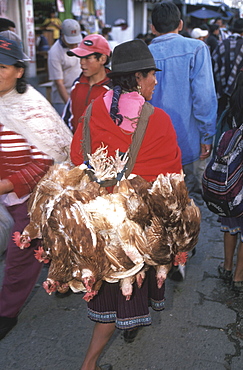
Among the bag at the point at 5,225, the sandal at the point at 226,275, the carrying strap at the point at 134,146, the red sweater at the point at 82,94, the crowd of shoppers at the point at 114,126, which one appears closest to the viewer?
the carrying strap at the point at 134,146

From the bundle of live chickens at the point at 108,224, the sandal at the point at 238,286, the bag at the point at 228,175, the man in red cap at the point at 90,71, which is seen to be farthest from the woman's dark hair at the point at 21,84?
the sandal at the point at 238,286

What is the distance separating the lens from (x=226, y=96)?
5.82 meters

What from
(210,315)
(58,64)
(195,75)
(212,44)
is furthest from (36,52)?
(210,315)

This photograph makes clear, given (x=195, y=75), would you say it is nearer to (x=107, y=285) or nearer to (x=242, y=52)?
(x=107, y=285)

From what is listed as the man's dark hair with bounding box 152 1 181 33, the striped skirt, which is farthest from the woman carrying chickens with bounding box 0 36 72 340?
the man's dark hair with bounding box 152 1 181 33

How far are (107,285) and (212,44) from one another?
724 cm

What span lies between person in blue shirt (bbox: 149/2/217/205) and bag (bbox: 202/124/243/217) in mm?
525

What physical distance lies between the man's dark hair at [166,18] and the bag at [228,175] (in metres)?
1.11

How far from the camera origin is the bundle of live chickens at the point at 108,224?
182 cm

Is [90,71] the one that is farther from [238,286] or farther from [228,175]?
[238,286]

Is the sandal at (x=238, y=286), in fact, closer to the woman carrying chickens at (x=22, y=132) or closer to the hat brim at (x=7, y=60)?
the woman carrying chickens at (x=22, y=132)

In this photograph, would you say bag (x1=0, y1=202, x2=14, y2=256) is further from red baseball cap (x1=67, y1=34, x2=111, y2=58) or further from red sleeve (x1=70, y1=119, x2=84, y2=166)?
red baseball cap (x1=67, y1=34, x2=111, y2=58)

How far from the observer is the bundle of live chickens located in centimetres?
182

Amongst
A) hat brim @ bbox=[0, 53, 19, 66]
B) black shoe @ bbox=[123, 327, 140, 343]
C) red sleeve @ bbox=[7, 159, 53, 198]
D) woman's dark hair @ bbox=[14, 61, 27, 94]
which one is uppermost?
hat brim @ bbox=[0, 53, 19, 66]
